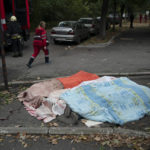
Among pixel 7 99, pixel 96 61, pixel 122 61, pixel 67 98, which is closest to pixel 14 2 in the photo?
pixel 96 61

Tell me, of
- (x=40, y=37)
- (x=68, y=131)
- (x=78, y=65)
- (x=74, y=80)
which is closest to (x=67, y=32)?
(x=40, y=37)

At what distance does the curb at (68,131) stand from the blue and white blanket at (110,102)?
0.27 m

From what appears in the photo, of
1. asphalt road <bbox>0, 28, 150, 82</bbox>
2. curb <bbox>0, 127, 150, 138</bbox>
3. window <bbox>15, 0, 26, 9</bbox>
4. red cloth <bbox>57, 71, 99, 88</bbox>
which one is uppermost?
window <bbox>15, 0, 26, 9</bbox>

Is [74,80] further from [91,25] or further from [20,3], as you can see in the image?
[91,25]

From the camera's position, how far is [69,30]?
14.4 metres

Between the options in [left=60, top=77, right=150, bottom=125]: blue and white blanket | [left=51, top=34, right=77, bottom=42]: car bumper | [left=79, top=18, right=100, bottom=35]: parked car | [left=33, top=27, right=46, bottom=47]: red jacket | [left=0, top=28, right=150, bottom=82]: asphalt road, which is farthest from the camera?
[left=79, top=18, right=100, bottom=35]: parked car

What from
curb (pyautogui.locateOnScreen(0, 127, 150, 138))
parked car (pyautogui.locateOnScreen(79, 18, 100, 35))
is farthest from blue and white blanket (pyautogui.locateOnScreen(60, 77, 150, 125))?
parked car (pyautogui.locateOnScreen(79, 18, 100, 35))

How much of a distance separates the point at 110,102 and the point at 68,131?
1.11m

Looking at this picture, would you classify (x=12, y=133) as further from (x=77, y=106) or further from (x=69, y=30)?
(x=69, y=30)

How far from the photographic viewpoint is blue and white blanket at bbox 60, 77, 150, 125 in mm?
4348

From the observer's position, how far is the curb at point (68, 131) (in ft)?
12.8

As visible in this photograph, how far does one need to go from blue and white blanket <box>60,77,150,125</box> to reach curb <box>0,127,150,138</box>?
0.88ft

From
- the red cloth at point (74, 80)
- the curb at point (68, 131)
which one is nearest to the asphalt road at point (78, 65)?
the red cloth at point (74, 80)

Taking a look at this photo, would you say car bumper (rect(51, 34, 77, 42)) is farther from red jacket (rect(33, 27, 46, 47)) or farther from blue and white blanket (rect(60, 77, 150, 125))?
blue and white blanket (rect(60, 77, 150, 125))
